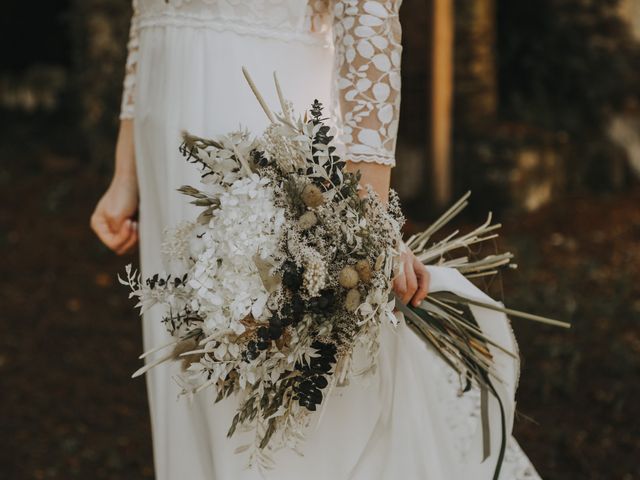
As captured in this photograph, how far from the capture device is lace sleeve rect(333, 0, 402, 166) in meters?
1.74

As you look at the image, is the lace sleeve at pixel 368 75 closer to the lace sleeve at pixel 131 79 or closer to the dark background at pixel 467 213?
the lace sleeve at pixel 131 79

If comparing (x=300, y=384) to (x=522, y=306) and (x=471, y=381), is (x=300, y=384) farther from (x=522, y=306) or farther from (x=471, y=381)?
(x=522, y=306)

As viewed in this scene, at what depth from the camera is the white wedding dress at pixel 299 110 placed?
1.77 meters

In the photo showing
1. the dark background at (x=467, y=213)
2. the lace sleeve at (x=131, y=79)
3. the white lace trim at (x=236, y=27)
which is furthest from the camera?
the dark background at (x=467, y=213)

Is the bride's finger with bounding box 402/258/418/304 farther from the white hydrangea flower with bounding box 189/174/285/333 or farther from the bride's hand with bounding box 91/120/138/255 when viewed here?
the bride's hand with bounding box 91/120/138/255

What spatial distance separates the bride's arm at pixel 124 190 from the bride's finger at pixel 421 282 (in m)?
0.88

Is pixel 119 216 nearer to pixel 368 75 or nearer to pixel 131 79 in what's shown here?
pixel 131 79

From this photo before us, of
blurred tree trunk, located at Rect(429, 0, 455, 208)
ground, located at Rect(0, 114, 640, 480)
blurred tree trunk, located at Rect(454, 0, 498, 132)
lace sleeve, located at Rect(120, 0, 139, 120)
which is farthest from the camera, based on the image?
blurred tree trunk, located at Rect(454, 0, 498, 132)

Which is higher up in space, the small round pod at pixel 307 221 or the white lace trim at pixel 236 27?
the white lace trim at pixel 236 27

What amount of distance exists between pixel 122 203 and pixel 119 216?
37 mm

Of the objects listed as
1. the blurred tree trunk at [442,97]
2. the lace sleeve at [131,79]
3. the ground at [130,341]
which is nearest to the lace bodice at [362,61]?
the lace sleeve at [131,79]

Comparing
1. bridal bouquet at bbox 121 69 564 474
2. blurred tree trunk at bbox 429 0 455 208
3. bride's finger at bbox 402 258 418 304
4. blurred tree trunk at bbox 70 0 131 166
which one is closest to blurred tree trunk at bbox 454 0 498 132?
blurred tree trunk at bbox 429 0 455 208

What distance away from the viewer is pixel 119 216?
2.29 metres

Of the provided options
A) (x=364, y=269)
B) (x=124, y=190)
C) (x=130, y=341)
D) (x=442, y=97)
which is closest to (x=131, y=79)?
(x=124, y=190)
